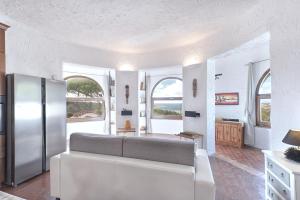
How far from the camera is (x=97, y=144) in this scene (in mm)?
2336

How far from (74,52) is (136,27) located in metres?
1.92

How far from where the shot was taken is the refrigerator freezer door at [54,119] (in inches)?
135

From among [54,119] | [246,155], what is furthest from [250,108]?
[54,119]

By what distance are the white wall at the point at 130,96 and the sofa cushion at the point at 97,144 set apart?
3.17 meters

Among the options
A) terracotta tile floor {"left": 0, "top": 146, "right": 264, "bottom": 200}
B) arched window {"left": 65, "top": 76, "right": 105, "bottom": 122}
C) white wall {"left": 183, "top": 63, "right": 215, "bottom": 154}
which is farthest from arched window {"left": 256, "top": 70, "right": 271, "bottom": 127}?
Answer: arched window {"left": 65, "top": 76, "right": 105, "bottom": 122}

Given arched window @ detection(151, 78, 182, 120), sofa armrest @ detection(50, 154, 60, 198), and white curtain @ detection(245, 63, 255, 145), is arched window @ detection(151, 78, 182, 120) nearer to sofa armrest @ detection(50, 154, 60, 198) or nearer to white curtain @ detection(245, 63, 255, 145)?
Answer: white curtain @ detection(245, 63, 255, 145)

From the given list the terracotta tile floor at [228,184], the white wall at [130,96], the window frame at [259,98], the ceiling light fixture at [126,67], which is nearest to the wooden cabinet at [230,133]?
the window frame at [259,98]

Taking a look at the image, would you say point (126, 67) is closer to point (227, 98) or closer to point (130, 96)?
point (130, 96)

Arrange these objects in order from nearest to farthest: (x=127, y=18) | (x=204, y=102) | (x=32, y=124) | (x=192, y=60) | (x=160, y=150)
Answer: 1. (x=160, y=150)
2. (x=32, y=124)
3. (x=127, y=18)
4. (x=204, y=102)
5. (x=192, y=60)

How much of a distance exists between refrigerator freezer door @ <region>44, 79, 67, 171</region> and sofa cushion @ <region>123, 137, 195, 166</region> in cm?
203

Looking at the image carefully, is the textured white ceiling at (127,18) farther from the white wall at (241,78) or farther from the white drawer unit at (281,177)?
the white drawer unit at (281,177)

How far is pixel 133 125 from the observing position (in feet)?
18.5

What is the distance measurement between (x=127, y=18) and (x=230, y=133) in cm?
440

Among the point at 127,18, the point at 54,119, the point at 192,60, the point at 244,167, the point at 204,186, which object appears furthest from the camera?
the point at 192,60
